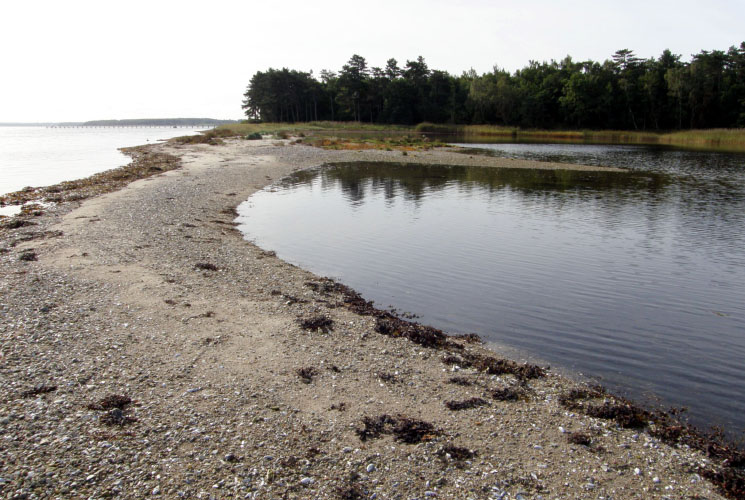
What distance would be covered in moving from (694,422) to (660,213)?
83.9ft

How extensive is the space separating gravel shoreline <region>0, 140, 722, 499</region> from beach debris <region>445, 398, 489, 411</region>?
5 cm

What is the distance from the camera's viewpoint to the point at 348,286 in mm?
17719

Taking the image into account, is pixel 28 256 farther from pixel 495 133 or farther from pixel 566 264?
pixel 495 133

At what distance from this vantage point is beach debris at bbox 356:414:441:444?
8527mm

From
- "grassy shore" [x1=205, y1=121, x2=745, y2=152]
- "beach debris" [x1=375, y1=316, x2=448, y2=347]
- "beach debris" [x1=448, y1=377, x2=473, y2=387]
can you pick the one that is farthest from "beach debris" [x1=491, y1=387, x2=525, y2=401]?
"grassy shore" [x1=205, y1=121, x2=745, y2=152]

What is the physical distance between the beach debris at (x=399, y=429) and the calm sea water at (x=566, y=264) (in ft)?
15.8

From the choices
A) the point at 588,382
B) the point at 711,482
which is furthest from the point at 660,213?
the point at 711,482

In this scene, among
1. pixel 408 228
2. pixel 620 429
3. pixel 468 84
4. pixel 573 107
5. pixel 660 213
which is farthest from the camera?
pixel 468 84

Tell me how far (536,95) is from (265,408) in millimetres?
148382

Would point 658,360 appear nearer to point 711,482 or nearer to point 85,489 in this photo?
point 711,482

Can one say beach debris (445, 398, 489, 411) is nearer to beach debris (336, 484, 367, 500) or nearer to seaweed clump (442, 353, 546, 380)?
seaweed clump (442, 353, 546, 380)

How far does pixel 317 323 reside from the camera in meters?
13.3

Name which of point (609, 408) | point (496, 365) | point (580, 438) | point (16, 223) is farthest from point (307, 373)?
point (16, 223)

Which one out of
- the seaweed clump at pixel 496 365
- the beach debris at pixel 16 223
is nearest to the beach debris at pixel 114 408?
the seaweed clump at pixel 496 365
